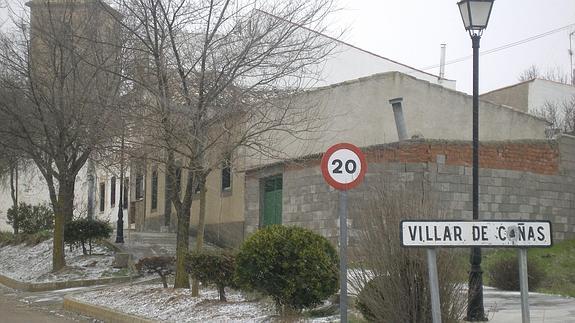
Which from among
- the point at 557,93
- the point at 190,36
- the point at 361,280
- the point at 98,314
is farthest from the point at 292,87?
the point at 557,93

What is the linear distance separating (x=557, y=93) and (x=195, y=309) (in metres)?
29.4

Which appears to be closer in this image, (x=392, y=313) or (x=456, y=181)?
(x=392, y=313)

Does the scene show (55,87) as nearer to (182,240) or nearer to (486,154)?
(182,240)

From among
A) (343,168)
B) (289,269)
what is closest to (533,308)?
(289,269)

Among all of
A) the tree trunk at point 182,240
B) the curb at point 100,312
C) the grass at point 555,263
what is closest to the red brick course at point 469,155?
the grass at point 555,263

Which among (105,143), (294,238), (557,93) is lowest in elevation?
(294,238)

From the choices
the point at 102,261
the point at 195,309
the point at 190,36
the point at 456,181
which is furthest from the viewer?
the point at 102,261

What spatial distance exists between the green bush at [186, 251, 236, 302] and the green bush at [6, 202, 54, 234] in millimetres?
22867

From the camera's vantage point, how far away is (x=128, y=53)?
15359 millimetres

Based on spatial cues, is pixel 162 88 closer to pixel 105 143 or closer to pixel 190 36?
pixel 190 36

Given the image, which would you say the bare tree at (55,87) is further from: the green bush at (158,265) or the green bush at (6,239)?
the green bush at (6,239)

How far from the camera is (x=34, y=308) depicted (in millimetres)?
16844

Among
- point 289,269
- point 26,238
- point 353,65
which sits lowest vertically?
point 26,238

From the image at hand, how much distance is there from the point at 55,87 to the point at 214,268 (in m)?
9.61
